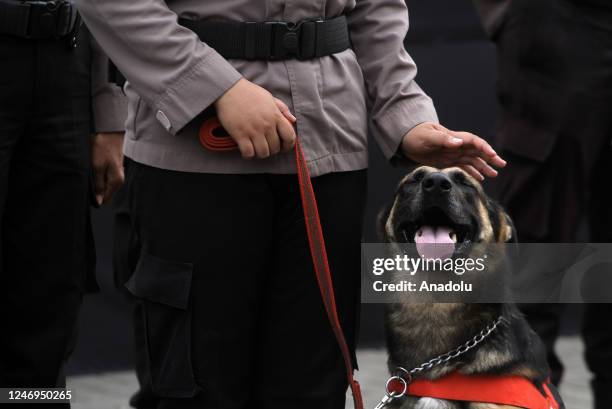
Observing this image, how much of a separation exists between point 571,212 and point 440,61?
192 cm

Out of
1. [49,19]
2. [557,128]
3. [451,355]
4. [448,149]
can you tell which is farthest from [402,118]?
[557,128]

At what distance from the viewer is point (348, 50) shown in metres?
2.48

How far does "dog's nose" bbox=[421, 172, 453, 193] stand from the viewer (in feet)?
10.3

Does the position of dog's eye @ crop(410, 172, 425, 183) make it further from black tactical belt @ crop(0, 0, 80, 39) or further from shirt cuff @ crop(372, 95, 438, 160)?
black tactical belt @ crop(0, 0, 80, 39)

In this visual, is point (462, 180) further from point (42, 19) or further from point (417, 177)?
point (42, 19)

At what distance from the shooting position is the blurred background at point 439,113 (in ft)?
17.2

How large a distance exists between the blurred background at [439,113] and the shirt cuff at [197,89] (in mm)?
2962

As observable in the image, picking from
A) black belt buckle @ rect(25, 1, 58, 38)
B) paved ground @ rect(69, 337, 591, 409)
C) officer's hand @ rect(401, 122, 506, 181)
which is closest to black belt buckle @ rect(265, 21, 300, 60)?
officer's hand @ rect(401, 122, 506, 181)

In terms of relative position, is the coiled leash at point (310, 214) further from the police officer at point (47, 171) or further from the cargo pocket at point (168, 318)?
the police officer at point (47, 171)

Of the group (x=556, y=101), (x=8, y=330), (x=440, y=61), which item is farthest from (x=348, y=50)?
(x=440, y=61)

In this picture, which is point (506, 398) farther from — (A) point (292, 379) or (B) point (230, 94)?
(B) point (230, 94)

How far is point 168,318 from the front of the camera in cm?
232

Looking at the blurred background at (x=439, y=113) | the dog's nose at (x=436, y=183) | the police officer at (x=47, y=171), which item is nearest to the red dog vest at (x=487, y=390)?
the dog's nose at (x=436, y=183)

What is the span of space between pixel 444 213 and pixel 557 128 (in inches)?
35.1
